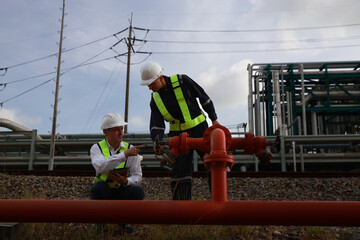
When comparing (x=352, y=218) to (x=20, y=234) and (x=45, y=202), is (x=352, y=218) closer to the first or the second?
(x=45, y=202)

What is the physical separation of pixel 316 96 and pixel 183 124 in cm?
1375

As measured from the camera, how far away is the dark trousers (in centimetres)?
289

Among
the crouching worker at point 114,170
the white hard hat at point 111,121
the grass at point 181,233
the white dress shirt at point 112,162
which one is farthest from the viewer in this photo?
the white hard hat at point 111,121

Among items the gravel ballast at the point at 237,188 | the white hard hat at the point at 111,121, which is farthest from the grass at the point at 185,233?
the gravel ballast at the point at 237,188

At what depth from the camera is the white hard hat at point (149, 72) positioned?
10.6 feet

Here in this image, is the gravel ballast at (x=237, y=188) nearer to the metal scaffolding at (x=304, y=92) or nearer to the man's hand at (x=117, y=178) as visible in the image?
the man's hand at (x=117, y=178)

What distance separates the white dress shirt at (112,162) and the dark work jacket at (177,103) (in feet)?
1.29

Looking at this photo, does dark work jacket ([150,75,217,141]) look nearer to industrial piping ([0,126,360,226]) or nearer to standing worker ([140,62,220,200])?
standing worker ([140,62,220,200])

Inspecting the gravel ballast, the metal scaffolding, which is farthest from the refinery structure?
the gravel ballast

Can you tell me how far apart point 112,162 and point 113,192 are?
1.44ft

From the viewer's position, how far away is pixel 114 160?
275 cm

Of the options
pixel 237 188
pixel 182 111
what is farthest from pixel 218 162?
pixel 237 188

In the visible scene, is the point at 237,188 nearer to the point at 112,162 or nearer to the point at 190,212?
the point at 112,162

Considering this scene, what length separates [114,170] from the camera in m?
2.91
